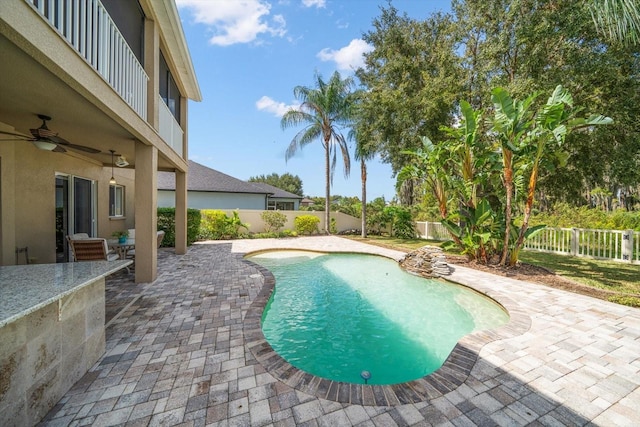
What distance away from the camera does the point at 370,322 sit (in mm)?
5609

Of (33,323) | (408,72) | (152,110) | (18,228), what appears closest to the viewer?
(33,323)

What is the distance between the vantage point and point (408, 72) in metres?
14.6

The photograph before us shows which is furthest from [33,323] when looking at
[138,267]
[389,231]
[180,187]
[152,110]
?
[389,231]

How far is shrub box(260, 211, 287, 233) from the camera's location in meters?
19.0

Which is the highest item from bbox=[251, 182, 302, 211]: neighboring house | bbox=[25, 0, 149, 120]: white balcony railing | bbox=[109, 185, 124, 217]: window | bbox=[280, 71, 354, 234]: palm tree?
bbox=[280, 71, 354, 234]: palm tree

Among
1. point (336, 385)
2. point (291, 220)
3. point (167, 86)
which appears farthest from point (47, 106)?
point (291, 220)

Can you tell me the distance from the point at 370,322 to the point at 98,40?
23.2ft

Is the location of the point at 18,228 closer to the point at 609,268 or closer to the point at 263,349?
the point at 263,349

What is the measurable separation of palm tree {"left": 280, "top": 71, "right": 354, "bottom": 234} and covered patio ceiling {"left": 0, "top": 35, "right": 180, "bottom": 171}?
12.9 meters

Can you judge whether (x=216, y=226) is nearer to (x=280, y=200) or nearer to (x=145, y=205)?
(x=145, y=205)

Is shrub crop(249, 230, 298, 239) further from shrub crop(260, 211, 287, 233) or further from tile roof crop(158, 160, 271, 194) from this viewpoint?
tile roof crop(158, 160, 271, 194)

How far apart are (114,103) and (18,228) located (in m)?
4.59

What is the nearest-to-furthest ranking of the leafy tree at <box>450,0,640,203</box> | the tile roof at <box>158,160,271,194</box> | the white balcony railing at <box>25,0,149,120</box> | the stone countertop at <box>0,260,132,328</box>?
the stone countertop at <box>0,260,132,328</box> → the white balcony railing at <box>25,0,149,120</box> → the leafy tree at <box>450,0,640,203</box> → the tile roof at <box>158,160,271,194</box>

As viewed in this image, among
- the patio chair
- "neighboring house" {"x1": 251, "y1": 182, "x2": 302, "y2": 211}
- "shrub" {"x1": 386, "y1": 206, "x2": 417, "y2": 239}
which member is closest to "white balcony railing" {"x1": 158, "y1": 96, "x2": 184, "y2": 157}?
the patio chair
